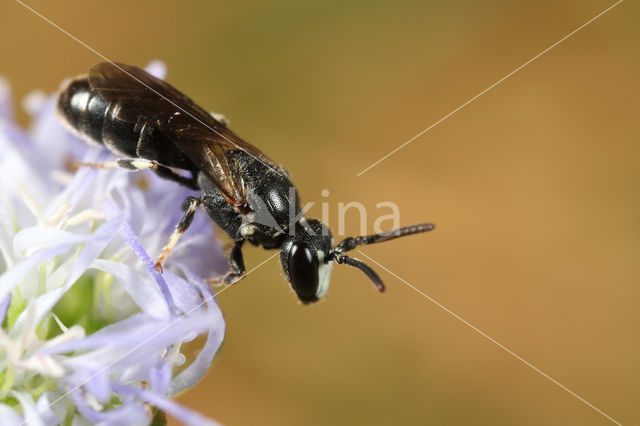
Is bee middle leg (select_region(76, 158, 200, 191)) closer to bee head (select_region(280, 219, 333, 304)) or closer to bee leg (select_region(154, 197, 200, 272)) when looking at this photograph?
bee leg (select_region(154, 197, 200, 272))

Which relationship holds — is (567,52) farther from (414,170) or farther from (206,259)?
(206,259)

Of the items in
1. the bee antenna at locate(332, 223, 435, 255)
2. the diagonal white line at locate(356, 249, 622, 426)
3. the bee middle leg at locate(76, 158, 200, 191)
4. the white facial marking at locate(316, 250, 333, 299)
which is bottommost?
the diagonal white line at locate(356, 249, 622, 426)

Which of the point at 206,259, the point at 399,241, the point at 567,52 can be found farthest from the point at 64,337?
the point at 567,52

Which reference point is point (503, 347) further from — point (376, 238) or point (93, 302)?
point (93, 302)

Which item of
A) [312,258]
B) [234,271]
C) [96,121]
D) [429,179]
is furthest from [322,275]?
[429,179]

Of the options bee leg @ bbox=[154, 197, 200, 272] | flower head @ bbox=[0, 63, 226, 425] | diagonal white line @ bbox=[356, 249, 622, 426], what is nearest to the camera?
flower head @ bbox=[0, 63, 226, 425]

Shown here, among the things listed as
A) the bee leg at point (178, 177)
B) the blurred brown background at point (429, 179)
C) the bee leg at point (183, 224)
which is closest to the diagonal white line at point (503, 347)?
the blurred brown background at point (429, 179)

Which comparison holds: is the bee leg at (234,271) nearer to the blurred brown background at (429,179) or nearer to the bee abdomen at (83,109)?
the bee abdomen at (83,109)

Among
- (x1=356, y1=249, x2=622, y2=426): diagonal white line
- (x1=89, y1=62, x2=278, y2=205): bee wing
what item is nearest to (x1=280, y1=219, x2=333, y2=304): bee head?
(x1=89, y1=62, x2=278, y2=205): bee wing
